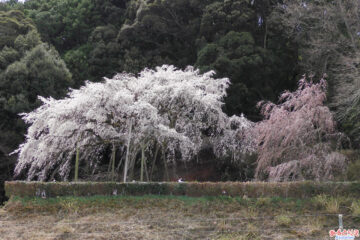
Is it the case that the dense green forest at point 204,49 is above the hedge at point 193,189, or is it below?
above

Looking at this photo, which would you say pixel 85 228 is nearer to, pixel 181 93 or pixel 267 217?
pixel 267 217

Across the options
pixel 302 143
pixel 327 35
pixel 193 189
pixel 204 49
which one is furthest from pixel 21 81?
pixel 327 35

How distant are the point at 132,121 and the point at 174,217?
4117mm

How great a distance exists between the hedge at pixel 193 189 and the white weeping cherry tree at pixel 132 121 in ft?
4.85

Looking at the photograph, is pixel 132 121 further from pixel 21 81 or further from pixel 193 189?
pixel 21 81

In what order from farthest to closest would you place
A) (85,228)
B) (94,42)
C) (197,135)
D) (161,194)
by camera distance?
(94,42) → (197,135) → (161,194) → (85,228)

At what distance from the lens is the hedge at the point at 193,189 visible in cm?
905

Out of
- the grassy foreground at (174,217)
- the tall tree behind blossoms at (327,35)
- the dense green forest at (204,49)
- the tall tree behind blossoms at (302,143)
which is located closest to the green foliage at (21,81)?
the dense green forest at (204,49)

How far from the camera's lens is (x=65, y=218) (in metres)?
8.95

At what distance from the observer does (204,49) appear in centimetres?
1708

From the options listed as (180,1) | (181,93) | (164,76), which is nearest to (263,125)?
(181,93)

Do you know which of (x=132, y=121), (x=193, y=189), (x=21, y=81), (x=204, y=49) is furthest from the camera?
(x=21, y=81)

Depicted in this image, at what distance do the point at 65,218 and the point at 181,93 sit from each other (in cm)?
547

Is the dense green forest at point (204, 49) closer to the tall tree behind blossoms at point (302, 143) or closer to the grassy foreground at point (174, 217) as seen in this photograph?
the tall tree behind blossoms at point (302, 143)
